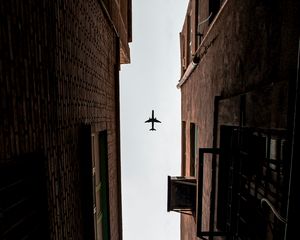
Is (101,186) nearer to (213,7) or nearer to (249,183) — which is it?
(249,183)

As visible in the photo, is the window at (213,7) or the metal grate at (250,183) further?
the window at (213,7)

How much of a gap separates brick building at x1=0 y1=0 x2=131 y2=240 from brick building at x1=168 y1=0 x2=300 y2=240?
2.69 metres

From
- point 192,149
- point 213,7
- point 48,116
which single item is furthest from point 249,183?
point 192,149

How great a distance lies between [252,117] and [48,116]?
3.11 metres

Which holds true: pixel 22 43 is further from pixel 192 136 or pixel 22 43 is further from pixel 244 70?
pixel 192 136

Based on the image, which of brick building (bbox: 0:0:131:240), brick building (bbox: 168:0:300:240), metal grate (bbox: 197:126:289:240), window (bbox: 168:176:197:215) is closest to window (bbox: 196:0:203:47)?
brick building (bbox: 168:0:300:240)

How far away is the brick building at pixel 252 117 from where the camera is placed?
3.28m

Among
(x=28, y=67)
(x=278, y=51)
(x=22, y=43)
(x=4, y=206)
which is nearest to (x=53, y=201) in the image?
(x=4, y=206)

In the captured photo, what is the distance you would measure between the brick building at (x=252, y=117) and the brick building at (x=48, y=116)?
2.69 metres

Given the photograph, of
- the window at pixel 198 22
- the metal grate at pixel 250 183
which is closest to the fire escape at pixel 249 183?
the metal grate at pixel 250 183

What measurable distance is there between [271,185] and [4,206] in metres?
3.53

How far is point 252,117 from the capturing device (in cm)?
455

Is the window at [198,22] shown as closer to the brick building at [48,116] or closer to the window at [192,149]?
the window at [192,149]

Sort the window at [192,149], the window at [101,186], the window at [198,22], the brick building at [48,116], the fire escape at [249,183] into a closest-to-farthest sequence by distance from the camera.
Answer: the brick building at [48,116], the fire escape at [249,183], the window at [101,186], the window at [198,22], the window at [192,149]
